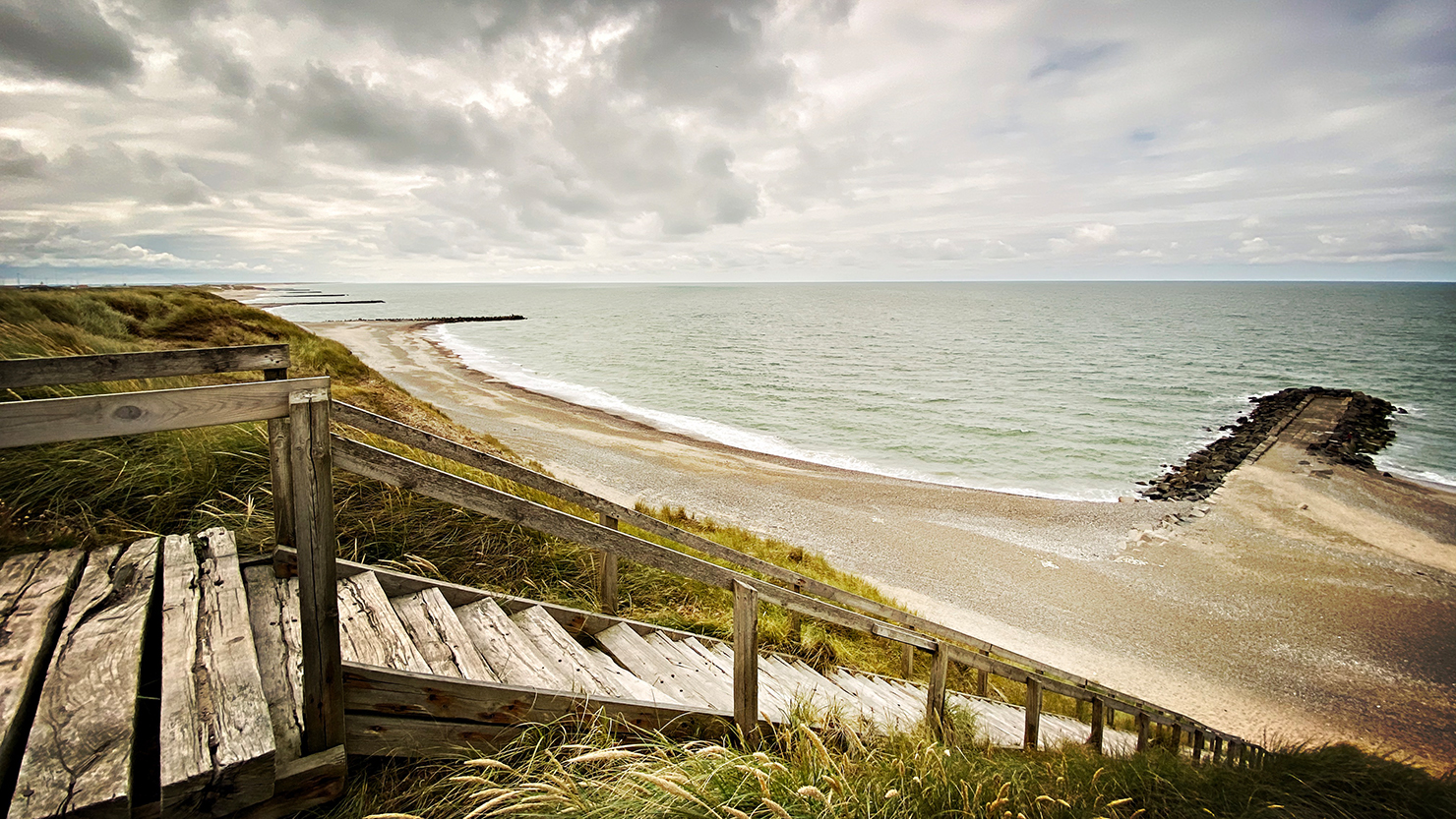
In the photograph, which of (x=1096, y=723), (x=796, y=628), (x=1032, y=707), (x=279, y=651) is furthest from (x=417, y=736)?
(x=1096, y=723)

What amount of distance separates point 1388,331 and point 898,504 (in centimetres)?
12451

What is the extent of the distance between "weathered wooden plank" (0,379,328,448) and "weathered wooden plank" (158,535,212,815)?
0.98 meters

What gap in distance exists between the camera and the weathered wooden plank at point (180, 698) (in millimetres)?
1992

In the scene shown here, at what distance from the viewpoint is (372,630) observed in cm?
352

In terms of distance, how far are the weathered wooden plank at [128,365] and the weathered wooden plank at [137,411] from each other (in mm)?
870

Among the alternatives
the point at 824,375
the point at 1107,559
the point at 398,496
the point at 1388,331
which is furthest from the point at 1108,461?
the point at 1388,331

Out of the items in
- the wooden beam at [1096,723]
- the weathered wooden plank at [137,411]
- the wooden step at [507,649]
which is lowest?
the wooden beam at [1096,723]

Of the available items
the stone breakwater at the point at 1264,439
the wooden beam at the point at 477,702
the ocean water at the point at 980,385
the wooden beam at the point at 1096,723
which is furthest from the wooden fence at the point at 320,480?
the stone breakwater at the point at 1264,439

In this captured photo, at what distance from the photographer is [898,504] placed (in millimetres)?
→ 21812

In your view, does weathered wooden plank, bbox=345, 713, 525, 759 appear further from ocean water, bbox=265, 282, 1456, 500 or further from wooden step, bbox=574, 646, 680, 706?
ocean water, bbox=265, 282, 1456, 500

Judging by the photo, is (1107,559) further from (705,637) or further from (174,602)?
(174,602)

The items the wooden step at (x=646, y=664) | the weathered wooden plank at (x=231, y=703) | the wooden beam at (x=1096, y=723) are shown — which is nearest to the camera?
the weathered wooden plank at (x=231, y=703)

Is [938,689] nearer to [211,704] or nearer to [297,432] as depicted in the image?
[211,704]

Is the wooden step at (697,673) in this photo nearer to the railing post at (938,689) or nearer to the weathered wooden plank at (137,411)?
the railing post at (938,689)
